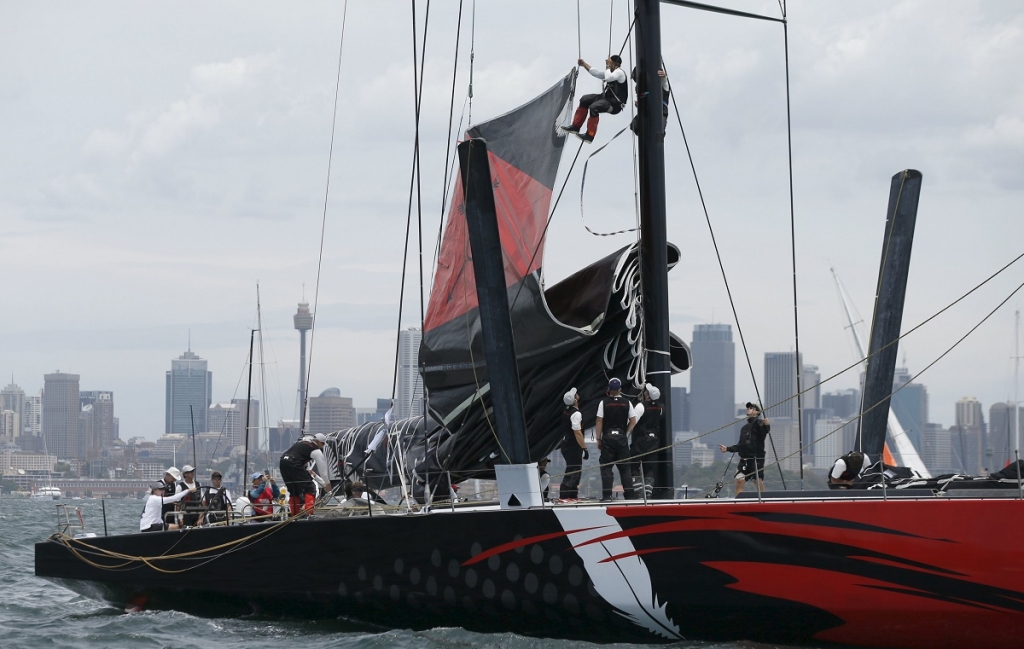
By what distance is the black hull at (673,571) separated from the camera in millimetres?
9031

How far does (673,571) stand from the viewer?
991 centimetres

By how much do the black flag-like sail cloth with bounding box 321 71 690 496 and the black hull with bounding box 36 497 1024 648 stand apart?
96cm

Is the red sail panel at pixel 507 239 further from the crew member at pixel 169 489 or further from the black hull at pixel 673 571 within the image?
the crew member at pixel 169 489

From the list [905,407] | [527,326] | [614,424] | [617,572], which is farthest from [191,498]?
[905,407]

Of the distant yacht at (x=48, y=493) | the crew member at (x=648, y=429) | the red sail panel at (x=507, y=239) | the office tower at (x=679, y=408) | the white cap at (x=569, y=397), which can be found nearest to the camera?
the crew member at (x=648, y=429)

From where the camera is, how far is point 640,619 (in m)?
10.1

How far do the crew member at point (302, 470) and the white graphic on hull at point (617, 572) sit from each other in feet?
12.4

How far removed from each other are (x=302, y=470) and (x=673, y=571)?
15.5 feet

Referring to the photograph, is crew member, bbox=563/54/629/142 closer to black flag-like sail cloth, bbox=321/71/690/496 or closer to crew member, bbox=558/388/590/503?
black flag-like sail cloth, bbox=321/71/690/496

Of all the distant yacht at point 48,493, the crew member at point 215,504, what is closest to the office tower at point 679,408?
the crew member at point 215,504

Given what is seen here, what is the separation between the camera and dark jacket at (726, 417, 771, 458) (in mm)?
12211

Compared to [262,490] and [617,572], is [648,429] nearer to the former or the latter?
[617,572]

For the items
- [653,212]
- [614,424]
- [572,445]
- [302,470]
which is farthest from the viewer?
[302,470]

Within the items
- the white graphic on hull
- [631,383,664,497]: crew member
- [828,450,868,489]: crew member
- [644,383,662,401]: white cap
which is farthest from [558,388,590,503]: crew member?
[828,450,868,489]: crew member
